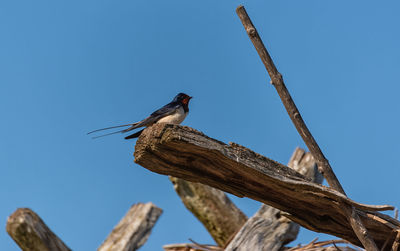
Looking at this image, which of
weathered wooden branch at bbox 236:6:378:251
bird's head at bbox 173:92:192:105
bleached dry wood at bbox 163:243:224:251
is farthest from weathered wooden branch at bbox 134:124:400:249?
Answer: bleached dry wood at bbox 163:243:224:251

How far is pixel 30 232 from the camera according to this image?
22.2 feet

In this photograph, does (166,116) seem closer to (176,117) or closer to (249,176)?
(176,117)

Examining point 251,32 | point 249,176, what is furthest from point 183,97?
point 249,176

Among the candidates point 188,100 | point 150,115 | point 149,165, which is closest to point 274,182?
point 149,165

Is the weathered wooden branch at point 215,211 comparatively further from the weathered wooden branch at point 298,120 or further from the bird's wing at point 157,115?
the weathered wooden branch at point 298,120

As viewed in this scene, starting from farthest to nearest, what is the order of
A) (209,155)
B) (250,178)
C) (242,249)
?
(242,249) → (250,178) → (209,155)

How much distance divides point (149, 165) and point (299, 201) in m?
1.24

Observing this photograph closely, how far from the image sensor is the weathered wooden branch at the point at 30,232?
676 centimetres

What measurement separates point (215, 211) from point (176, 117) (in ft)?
10.5

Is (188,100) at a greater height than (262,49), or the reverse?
(188,100)

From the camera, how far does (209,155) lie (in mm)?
3740

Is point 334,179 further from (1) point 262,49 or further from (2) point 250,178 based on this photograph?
(1) point 262,49

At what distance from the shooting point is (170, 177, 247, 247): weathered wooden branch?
8070 millimetres

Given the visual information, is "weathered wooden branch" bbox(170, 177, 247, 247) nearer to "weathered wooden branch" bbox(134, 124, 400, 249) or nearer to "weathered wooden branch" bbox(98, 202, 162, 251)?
"weathered wooden branch" bbox(98, 202, 162, 251)
